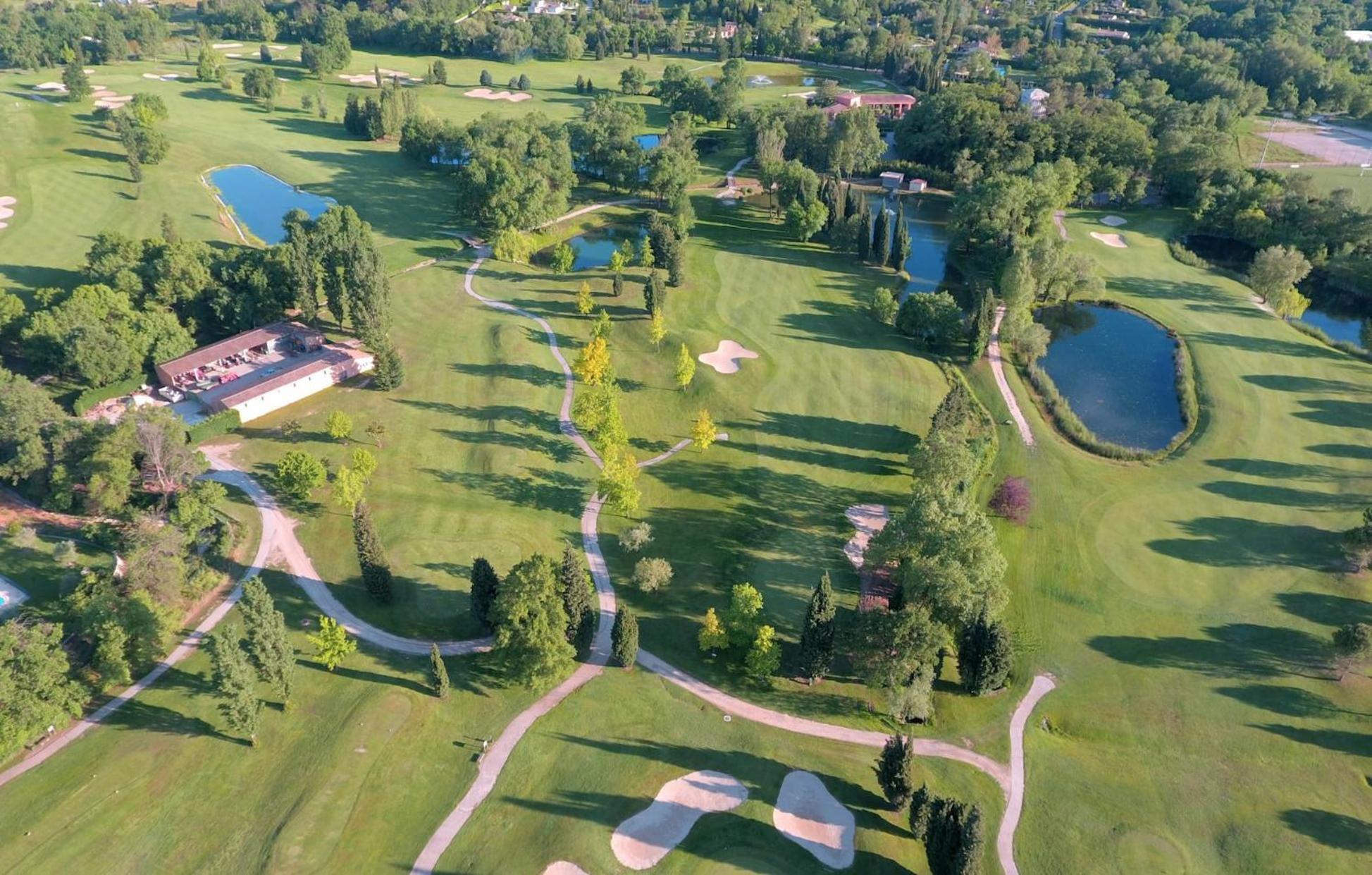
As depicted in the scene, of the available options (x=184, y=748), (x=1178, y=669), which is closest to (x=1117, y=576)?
(x=1178, y=669)

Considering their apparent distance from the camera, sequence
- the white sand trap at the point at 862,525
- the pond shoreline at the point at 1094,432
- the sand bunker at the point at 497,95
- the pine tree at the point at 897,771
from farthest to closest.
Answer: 1. the sand bunker at the point at 497,95
2. the pond shoreline at the point at 1094,432
3. the white sand trap at the point at 862,525
4. the pine tree at the point at 897,771

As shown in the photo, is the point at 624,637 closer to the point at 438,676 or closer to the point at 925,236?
the point at 438,676

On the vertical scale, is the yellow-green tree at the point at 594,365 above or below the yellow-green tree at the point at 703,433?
above

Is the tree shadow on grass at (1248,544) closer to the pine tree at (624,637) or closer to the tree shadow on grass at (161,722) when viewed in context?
the pine tree at (624,637)

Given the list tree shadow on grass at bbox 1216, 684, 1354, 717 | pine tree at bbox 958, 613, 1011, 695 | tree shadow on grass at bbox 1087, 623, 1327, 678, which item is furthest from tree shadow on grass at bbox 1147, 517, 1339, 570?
pine tree at bbox 958, 613, 1011, 695

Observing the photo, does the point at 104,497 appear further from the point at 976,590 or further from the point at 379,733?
the point at 976,590

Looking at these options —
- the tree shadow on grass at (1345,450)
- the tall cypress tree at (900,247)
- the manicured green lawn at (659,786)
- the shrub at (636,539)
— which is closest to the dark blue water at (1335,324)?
the tree shadow on grass at (1345,450)

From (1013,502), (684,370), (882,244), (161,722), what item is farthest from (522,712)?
(882,244)
